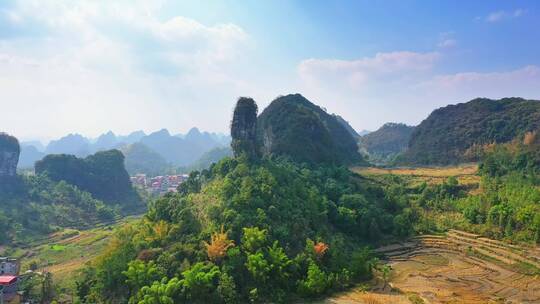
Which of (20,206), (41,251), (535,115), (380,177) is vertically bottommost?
(41,251)

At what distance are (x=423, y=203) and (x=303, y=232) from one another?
540 inches


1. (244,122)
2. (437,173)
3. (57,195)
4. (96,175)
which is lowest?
(57,195)

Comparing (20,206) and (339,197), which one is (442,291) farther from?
(20,206)

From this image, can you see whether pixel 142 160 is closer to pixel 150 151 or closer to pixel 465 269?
pixel 150 151

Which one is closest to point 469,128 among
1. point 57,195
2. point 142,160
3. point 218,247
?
point 218,247

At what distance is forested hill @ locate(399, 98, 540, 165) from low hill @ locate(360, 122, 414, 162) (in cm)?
2570

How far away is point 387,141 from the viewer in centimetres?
8856

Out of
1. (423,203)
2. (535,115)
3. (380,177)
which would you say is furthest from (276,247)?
(535,115)

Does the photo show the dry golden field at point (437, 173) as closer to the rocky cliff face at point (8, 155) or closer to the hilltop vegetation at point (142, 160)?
the rocky cliff face at point (8, 155)

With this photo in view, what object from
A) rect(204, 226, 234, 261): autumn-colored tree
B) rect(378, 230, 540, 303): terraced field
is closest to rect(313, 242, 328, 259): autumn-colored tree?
rect(378, 230, 540, 303): terraced field

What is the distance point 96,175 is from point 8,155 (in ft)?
38.2

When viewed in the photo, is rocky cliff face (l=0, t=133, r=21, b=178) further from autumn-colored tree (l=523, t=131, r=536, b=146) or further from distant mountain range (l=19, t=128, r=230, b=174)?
autumn-colored tree (l=523, t=131, r=536, b=146)

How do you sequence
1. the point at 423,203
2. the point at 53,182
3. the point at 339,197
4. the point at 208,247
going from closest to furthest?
the point at 208,247 < the point at 339,197 < the point at 423,203 < the point at 53,182

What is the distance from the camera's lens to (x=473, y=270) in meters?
20.8
